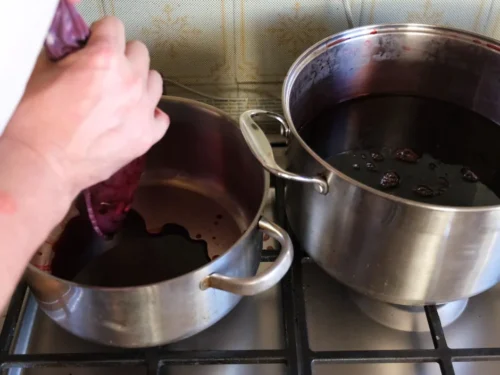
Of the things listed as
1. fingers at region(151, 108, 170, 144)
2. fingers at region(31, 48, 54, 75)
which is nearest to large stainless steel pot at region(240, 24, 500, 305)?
fingers at region(151, 108, 170, 144)

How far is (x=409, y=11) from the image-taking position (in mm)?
718

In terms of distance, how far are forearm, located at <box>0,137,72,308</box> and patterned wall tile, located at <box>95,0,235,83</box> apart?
37cm

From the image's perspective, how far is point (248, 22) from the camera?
718 millimetres

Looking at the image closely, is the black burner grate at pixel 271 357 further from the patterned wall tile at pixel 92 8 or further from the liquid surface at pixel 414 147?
the patterned wall tile at pixel 92 8

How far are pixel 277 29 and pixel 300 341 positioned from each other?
0.38 meters

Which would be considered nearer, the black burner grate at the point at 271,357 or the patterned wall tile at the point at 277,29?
the black burner grate at the point at 271,357

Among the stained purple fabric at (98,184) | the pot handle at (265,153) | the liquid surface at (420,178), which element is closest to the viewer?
the stained purple fabric at (98,184)

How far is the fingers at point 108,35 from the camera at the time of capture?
43cm

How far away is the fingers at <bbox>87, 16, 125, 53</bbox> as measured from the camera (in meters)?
0.43

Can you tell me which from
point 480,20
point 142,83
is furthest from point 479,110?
point 142,83

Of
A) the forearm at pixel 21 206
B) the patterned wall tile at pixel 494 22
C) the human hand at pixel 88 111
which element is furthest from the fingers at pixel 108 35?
the patterned wall tile at pixel 494 22

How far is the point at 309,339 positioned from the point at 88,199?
0.94ft

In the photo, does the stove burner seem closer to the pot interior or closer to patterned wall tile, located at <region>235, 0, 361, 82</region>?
the pot interior

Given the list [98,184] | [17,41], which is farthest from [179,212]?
[17,41]
